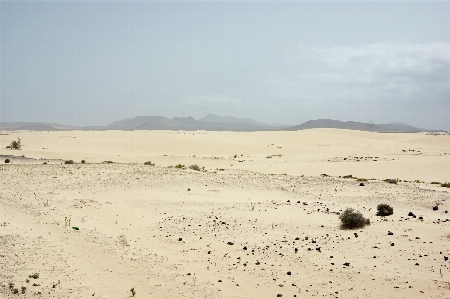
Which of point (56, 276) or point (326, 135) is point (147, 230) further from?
point (326, 135)

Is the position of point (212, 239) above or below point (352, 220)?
below

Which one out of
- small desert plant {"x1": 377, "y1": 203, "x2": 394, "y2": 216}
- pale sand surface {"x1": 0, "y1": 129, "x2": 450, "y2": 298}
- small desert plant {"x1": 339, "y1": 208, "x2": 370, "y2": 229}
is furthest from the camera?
small desert plant {"x1": 377, "y1": 203, "x2": 394, "y2": 216}

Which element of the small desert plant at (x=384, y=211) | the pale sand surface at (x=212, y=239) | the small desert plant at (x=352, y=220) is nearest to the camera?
the pale sand surface at (x=212, y=239)

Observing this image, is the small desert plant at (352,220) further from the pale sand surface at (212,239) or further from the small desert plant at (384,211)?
the small desert plant at (384,211)

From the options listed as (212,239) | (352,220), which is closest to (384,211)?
(352,220)

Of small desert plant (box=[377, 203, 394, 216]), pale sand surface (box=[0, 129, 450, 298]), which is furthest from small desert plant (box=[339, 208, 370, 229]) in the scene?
small desert plant (box=[377, 203, 394, 216])

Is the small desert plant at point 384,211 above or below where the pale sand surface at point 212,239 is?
above

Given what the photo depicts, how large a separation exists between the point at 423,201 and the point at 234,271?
913 centimetres

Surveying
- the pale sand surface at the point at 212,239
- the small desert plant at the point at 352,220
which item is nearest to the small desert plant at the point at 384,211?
the pale sand surface at the point at 212,239

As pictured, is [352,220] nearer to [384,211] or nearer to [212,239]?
[384,211]

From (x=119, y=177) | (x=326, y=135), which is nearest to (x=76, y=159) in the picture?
(x=119, y=177)

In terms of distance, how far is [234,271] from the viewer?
311 inches

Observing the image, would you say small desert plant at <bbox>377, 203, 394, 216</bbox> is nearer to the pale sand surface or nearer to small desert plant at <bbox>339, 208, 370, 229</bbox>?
the pale sand surface

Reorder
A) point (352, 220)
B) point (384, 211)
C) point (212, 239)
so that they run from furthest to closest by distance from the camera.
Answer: point (384, 211) → point (352, 220) → point (212, 239)
